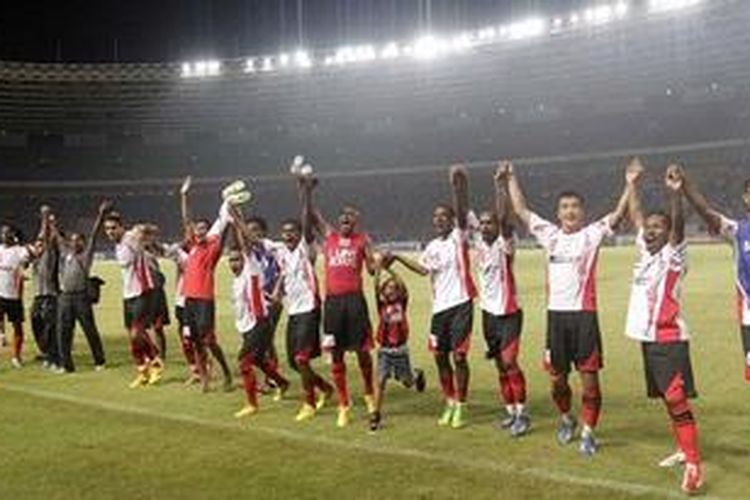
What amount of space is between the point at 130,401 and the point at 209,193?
58256 mm

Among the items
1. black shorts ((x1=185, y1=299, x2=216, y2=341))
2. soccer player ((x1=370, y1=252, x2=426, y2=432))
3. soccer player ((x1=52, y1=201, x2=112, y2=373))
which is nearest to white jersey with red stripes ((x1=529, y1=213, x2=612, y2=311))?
soccer player ((x1=370, y1=252, x2=426, y2=432))

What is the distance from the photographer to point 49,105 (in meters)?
65.8

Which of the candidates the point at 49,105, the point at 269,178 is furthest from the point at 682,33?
the point at 49,105

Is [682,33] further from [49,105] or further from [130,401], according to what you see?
[130,401]

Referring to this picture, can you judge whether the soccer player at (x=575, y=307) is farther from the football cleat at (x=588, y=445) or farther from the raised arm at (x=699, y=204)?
the raised arm at (x=699, y=204)

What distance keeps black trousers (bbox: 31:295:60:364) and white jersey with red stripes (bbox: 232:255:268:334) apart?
5402mm

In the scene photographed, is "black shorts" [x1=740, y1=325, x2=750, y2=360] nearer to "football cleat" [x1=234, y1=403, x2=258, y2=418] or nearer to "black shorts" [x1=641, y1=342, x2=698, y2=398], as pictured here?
"black shorts" [x1=641, y1=342, x2=698, y2=398]

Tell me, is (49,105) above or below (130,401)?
above

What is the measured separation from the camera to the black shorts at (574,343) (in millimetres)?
8727

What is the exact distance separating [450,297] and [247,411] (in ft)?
9.17

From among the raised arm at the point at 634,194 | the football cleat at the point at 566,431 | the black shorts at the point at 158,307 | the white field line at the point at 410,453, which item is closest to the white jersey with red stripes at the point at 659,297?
the raised arm at the point at 634,194

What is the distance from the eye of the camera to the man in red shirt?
12.8 metres

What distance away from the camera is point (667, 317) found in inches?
314

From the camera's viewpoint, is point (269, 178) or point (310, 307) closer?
point (310, 307)
